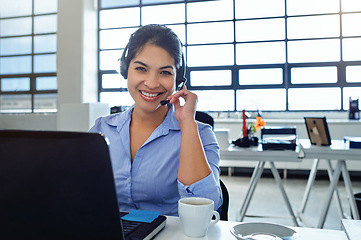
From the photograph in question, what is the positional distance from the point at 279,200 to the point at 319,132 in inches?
52.9

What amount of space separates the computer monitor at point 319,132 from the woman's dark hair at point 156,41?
5.50 feet

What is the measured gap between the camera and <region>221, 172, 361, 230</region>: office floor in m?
2.96

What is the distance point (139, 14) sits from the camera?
6.05 metres

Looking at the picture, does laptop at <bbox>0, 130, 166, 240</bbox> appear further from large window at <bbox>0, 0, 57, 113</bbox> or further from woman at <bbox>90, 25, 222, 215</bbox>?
large window at <bbox>0, 0, 57, 113</bbox>

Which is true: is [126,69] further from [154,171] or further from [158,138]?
[154,171]

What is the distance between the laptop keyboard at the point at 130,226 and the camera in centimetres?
67

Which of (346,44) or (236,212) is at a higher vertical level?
(346,44)

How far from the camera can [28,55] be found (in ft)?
22.5

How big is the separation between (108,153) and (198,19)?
5.62 meters

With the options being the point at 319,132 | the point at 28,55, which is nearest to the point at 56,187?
the point at 319,132

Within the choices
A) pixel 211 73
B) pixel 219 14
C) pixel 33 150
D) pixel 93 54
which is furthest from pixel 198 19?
pixel 33 150

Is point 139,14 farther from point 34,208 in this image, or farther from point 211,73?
point 34,208

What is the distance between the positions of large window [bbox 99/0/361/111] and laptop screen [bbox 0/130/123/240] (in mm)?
4936

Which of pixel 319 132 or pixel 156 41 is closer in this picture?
pixel 156 41
